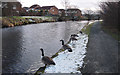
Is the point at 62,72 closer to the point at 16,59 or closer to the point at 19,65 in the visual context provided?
the point at 19,65

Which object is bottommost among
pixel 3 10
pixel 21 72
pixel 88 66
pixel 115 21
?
pixel 21 72

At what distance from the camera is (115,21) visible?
59.6 feet

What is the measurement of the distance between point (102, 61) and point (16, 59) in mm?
6349

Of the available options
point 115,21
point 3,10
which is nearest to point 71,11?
point 3,10

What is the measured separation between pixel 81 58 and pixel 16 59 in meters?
5.00

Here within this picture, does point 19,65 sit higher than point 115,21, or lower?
lower

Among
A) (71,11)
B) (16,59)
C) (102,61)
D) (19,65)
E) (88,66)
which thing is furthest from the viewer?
(71,11)

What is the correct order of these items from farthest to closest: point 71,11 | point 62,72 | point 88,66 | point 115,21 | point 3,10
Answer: point 71,11, point 3,10, point 115,21, point 88,66, point 62,72

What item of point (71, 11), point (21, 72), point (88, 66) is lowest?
point (21, 72)

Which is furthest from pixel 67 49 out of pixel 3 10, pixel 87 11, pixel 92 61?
pixel 87 11

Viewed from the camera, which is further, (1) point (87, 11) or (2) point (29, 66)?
(1) point (87, 11)

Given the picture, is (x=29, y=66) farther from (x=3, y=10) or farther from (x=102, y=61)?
(x=3, y=10)

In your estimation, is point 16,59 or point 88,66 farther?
point 16,59

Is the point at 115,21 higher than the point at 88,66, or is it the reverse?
the point at 115,21
